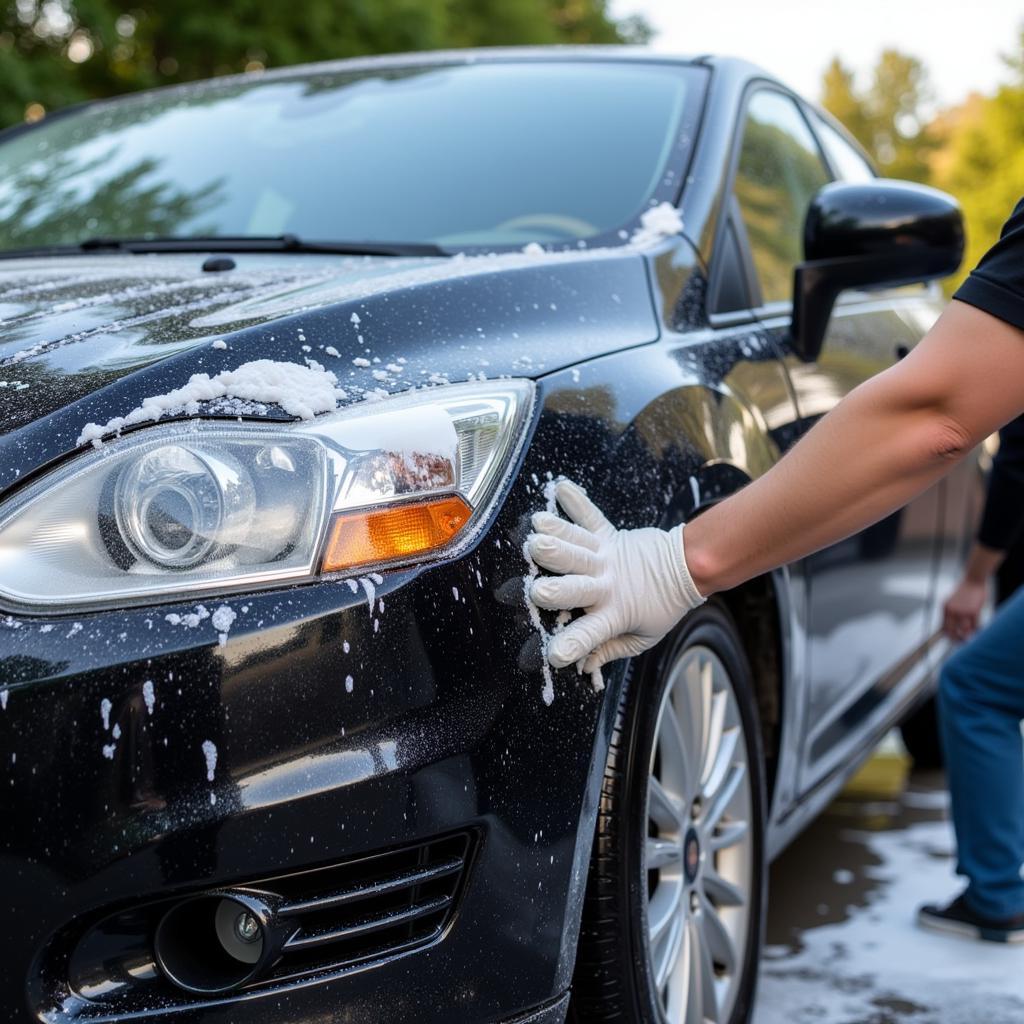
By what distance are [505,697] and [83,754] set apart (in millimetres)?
449

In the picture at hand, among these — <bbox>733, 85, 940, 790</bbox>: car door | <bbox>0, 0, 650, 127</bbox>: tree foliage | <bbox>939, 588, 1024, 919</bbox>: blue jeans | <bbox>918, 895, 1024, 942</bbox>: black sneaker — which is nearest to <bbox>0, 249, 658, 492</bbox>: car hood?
<bbox>733, 85, 940, 790</bbox>: car door

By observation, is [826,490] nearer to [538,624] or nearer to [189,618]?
[538,624]

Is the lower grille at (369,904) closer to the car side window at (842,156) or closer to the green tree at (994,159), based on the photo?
the car side window at (842,156)

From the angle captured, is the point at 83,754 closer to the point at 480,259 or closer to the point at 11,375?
the point at 11,375

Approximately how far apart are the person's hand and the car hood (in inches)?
71.2

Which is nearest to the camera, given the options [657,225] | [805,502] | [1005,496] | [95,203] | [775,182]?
[805,502]

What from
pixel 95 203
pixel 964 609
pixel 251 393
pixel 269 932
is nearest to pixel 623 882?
pixel 269 932

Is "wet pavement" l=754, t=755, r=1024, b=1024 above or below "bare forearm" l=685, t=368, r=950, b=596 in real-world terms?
below

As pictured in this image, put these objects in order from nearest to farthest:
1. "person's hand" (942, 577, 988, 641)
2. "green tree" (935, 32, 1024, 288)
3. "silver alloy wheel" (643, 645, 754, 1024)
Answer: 1. "silver alloy wheel" (643, 645, 754, 1024)
2. "person's hand" (942, 577, 988, 641)
3. "green tree" (935, 32, 1024, 288)

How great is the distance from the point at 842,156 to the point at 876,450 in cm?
263

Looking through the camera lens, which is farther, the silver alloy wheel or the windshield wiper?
the windshield wiper

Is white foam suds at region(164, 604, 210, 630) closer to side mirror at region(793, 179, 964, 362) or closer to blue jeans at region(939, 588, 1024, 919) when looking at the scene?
side mirror at region(793, 179, 964, 362)

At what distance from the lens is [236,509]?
1.56 meters

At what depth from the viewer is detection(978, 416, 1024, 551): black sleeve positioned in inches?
131
